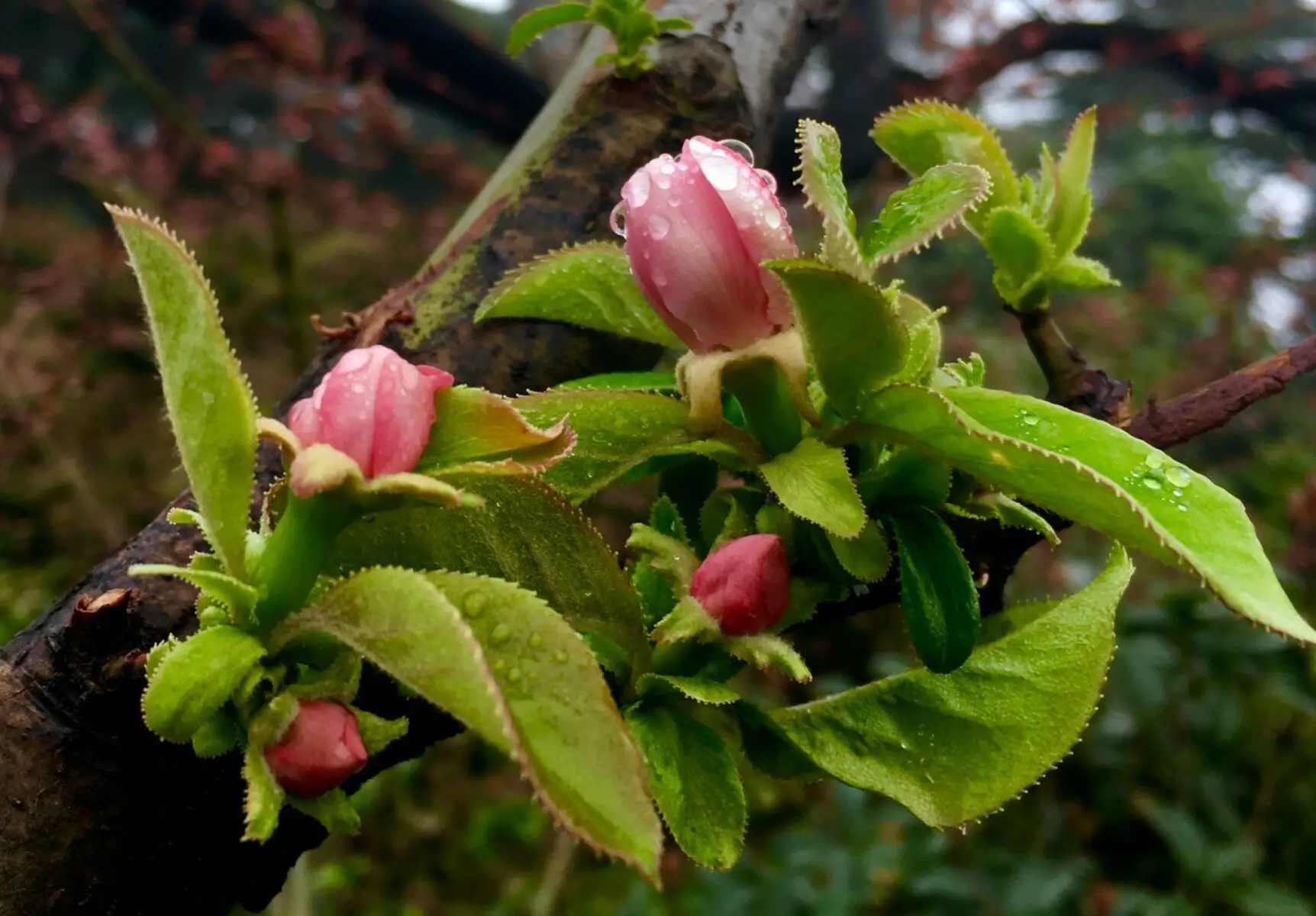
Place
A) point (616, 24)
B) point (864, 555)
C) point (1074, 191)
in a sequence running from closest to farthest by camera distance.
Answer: point (864, 555), point (1074, 191), point (616, 24)

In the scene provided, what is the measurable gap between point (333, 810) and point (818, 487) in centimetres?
19

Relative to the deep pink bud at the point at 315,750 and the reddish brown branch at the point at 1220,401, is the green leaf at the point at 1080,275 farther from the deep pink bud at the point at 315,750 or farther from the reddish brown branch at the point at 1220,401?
the deep pink bud at the point at 315,750

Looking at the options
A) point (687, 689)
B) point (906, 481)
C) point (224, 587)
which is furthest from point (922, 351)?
point (224, 587)

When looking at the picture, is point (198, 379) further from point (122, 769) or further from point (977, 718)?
point (977, 718)

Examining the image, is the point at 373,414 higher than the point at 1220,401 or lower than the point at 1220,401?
higher

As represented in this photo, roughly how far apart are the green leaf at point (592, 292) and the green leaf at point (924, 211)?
103 millimetres

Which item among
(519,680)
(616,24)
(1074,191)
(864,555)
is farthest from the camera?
(616,24)

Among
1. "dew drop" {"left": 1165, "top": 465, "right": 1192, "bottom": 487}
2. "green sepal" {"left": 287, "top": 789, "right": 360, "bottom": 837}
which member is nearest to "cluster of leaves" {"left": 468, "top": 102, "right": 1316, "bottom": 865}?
"dew drop" {"left": 1165, "top": 465, "right": 1192, "bottom": 487}

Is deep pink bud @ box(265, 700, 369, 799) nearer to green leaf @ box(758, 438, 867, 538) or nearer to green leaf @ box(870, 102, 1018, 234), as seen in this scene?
green leaf @ box(758, 438, 867, 538)

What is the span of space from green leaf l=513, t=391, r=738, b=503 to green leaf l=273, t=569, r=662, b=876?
3.8 inches

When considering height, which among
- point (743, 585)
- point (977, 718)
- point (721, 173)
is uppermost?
point (721, 173)

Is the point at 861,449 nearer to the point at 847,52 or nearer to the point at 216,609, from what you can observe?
the point at 216,609

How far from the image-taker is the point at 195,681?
28 cm

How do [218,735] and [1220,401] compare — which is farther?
[1220,401]
